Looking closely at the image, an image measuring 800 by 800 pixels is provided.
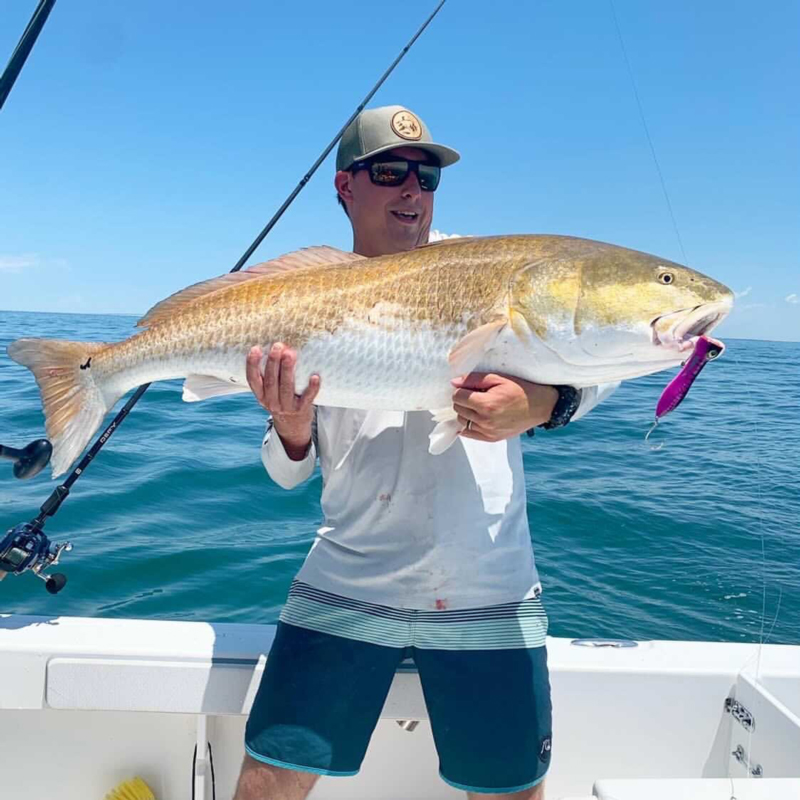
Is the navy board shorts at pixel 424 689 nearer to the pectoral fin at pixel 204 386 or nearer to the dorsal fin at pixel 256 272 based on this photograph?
the pectoral fin at pixel 204 386

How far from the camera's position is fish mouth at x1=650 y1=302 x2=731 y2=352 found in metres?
2.06

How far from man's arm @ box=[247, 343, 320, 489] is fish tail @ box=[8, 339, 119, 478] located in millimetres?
605

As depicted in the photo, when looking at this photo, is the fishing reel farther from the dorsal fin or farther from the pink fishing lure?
the pink fishing lure

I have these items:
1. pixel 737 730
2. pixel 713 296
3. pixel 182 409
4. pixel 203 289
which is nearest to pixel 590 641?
pixel 737 730

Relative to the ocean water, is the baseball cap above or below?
above

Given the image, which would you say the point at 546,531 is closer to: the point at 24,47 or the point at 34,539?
the point at 34,539

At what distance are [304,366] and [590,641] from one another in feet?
6.17

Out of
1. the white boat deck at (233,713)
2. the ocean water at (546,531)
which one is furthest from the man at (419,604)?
the ocean water at (546,531)

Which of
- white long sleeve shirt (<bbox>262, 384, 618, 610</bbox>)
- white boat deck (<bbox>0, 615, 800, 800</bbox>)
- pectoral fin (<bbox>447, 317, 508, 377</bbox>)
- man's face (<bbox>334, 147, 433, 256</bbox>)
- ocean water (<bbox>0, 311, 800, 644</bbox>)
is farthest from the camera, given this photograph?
ocean water (<bbox>0, 311, 800, 644</bbox>)

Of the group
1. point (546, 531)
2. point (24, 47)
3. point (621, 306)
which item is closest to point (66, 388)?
point (24, 47)

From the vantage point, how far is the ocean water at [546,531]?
5074mm

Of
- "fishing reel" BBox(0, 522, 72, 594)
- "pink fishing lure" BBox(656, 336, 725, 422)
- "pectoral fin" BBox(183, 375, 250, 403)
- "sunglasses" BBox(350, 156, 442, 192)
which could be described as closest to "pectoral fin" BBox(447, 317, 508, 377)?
"pink fishing lure" BBox(656, 336, 725, 422)

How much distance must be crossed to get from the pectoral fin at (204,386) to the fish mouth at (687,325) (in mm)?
1394

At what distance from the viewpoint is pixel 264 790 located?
228cm
